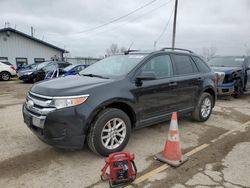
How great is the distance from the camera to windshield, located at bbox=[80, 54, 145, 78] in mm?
4350

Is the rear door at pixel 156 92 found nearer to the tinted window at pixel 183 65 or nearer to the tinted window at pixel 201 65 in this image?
the tinted window at pixel 183 65

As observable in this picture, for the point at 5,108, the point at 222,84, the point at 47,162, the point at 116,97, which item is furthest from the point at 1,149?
the point at 222,84

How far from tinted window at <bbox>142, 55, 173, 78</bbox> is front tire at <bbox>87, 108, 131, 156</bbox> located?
42.1 inches

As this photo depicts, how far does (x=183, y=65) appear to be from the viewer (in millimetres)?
5340

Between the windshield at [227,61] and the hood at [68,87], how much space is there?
7.86 meters

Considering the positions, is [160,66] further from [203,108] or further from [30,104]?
[30,104]

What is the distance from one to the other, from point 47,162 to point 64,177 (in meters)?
0.57

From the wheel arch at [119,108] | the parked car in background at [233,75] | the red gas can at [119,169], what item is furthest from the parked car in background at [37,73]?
the red gas can at [119,169]

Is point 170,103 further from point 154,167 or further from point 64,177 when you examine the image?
point 64,177

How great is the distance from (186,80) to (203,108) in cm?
121

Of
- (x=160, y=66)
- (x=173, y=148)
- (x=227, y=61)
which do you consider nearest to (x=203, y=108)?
(x=160, y=66)

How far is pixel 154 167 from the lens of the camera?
364 centimetres

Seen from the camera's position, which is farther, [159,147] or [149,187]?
[159,147]

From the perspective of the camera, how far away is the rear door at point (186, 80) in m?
5.08
